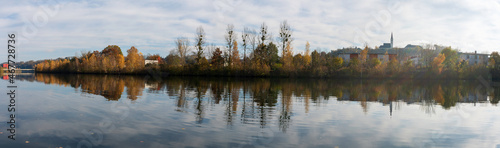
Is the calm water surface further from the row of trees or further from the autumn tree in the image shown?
the row of trees

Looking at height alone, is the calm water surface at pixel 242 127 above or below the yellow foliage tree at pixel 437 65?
below

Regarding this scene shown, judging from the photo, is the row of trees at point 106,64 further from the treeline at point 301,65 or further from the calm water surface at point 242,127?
the calm water surface at point 242,127

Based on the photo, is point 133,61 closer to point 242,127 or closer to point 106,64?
point 106,64

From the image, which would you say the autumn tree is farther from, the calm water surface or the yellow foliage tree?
the calm water surface

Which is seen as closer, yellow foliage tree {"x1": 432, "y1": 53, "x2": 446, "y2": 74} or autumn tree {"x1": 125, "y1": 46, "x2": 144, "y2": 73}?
yellow foliage tree {"x1": 432, "y1": 53, "x2": 446, "y2": 74}

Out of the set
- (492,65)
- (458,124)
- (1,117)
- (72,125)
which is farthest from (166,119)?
(492,65)

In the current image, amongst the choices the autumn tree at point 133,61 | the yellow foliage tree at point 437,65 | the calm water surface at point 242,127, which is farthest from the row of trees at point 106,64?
the calm water surface at point 242,127

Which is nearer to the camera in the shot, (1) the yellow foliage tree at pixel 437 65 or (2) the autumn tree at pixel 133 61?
(1) the yellow foliage tree at pixel 437 65

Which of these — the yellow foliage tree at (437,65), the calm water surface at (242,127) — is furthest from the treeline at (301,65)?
the calm water surface at (242,127)

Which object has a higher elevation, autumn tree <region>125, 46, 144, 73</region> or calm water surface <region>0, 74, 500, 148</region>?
autumn tree <region>125, 46, 144, 73</region>

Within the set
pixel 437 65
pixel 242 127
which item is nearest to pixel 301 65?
pixel 437 65

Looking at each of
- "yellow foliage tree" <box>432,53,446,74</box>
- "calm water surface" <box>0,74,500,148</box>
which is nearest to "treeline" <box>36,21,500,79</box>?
"yellow foliage tree" <box>432,53,446,74</box>

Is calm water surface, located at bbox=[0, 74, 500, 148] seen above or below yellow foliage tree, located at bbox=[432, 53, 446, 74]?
below

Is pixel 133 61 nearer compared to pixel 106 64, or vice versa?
pixel 133 61
